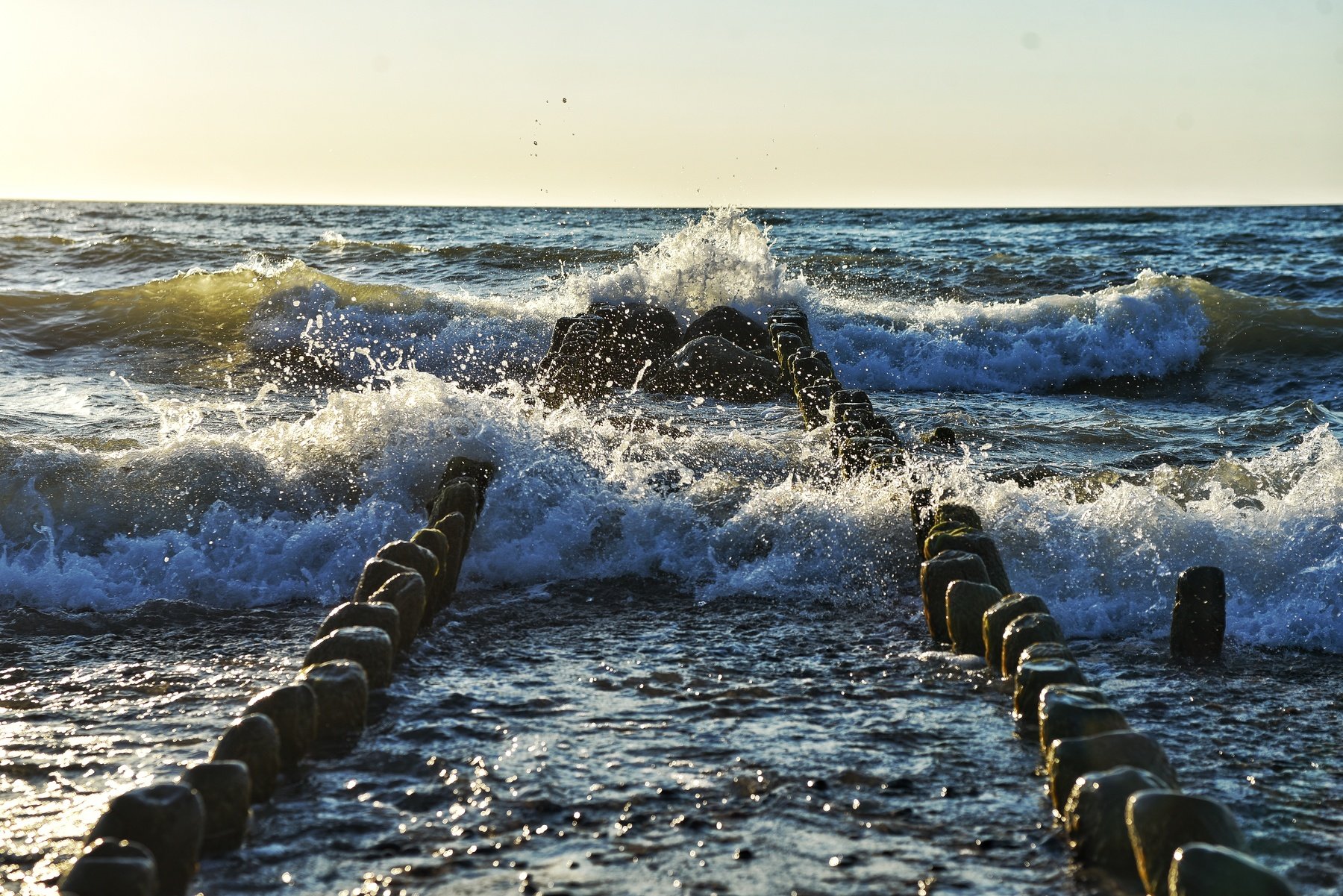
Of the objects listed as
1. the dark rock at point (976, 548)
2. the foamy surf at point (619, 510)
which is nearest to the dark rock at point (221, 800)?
the foamy surf at point (619, 510)

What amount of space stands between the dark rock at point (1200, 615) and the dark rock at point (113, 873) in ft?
12.3

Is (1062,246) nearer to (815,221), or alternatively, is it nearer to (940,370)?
(815,221)

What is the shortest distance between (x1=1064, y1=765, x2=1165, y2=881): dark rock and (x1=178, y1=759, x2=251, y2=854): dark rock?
6.67 feet

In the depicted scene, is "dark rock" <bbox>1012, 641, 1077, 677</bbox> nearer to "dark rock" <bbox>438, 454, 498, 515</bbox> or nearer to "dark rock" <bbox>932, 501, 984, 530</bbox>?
"dark rock" <bbox>932, 501, 984, 530</bbox>

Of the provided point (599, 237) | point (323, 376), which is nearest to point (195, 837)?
point (323, 376)

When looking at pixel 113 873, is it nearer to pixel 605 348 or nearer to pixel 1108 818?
pixel 1108 818

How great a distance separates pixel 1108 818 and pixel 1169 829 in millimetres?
240

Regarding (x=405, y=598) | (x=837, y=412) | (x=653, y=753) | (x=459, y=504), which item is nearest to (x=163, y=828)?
(x=653, y=753)

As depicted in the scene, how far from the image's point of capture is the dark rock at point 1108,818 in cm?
291

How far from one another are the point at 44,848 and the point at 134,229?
1331 inches

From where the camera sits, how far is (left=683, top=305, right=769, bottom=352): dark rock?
12.7 m

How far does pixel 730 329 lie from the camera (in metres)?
12.8

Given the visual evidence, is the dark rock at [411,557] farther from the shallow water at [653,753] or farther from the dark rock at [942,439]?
the dark rock at [942,439]

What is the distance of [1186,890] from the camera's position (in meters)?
2.49
